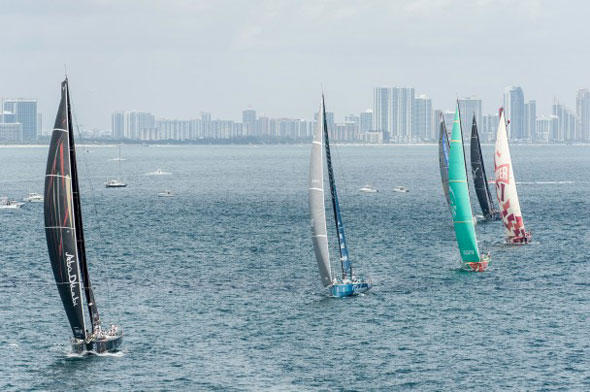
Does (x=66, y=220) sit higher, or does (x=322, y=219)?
(x=66, y=220)

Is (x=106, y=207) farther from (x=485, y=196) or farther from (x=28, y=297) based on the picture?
(x=28, y=297)

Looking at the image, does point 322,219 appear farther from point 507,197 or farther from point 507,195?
point 507,195

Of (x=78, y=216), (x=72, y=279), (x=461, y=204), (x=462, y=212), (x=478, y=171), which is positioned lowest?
(x=72, y=279)

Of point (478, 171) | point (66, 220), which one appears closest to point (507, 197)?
point (478, 171)

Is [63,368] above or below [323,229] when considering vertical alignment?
below

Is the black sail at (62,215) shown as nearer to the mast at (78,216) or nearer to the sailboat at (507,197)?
the mast at (78,216)

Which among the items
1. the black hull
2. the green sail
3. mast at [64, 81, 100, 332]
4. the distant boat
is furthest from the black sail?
the distant boat

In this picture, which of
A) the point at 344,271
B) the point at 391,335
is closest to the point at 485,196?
the point at 344,271
